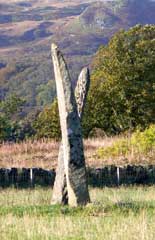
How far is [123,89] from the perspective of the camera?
57656mm

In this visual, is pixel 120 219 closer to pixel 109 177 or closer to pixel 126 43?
pixel 109 177

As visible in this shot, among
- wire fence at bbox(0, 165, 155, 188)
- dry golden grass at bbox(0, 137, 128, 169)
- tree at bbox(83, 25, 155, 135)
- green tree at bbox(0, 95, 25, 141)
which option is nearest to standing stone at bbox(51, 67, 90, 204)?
wire fence at bbox(0, 165, 155, 188)

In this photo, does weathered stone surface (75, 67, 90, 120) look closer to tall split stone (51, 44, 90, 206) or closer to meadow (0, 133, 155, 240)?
tall split stone (51, 44, 90, 206)

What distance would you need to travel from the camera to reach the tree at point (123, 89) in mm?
56938

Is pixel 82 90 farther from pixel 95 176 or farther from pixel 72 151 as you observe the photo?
pixel 95 176

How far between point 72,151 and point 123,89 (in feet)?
141

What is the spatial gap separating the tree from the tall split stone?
3995cm

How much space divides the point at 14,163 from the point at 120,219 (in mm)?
21540

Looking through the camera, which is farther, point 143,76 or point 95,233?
point 143,76

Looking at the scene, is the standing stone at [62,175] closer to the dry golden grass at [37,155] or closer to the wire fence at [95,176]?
the wire fence at [95,176]

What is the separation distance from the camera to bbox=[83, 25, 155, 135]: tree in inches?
2242

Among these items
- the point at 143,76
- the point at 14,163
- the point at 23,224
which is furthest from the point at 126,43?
the point at 23,224

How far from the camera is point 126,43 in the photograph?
60.5 metres

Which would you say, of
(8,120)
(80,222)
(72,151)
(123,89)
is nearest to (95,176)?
(72,151)
